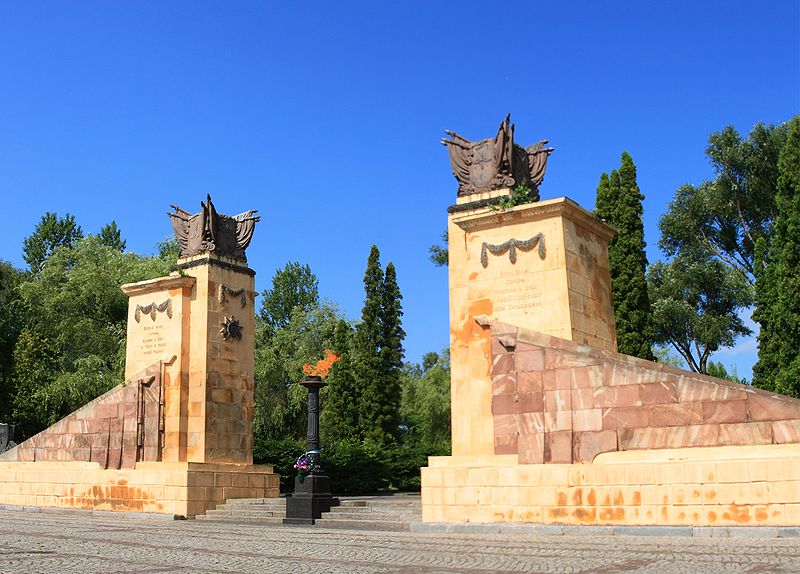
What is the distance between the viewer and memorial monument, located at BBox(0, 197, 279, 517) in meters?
17.1

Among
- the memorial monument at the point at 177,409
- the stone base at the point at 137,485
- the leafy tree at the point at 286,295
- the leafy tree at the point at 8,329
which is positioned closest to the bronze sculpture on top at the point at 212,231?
the memorial monument at the point at 177,409

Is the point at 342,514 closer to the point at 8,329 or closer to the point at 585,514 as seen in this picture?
the point at 585,514

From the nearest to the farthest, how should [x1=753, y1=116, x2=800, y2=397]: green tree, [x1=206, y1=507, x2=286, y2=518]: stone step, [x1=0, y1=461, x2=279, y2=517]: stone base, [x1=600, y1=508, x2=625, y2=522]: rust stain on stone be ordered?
[x1=600, y1=508, x2=625, y2=522]: rust stain on stone, [x1=206, y1=507, x2=286, y2=518]: stone step, [x1=0, y1=461, x2=279, y2=517]: stone base, [x1=753, y1=116, x2=800, y2=397]: green tree

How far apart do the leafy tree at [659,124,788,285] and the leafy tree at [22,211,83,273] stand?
30.0 metres

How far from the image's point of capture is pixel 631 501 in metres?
10.6

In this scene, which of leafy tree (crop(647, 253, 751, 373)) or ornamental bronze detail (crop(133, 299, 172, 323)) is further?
leafy tree (crop(647, 253, 751, 373))

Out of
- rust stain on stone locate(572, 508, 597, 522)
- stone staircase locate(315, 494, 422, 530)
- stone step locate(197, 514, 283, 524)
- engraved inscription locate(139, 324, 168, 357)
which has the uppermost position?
engraved inscription locate(139, 324, 168, 357)

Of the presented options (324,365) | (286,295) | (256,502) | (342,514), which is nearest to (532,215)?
(342,514)

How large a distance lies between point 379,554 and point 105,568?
8.80 feet

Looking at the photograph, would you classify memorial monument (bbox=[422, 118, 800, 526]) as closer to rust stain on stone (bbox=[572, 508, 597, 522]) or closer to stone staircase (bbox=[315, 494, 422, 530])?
rust stain on stone (bbox=[572, 508, 597, 522])

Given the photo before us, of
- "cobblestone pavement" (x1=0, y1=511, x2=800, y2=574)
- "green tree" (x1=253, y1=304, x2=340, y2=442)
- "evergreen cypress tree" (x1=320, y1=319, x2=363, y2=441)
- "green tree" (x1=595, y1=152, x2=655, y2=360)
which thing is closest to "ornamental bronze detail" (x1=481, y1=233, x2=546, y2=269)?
"cobblestone pavement" (x1=0, y1=511, x2=800, y2=574)

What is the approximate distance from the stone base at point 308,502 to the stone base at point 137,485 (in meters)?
2.79

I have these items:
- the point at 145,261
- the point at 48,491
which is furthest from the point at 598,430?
the point at 145,261

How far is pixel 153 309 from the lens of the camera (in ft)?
60.0
